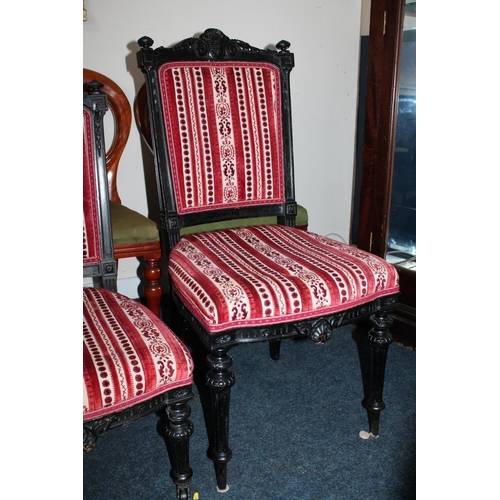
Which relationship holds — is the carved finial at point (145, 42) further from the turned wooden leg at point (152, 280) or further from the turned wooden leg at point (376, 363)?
the turned wooden leg at point (376, 363)

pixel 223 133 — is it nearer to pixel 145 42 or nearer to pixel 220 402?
pixel 145 42

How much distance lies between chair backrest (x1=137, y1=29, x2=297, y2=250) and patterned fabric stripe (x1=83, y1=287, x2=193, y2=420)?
0.46 metres

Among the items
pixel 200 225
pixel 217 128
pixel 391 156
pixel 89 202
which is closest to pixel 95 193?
pixel 89 202

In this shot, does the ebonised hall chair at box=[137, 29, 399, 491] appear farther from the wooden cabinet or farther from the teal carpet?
the wooden cabinet

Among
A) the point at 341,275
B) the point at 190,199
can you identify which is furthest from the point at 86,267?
the point at 341,275

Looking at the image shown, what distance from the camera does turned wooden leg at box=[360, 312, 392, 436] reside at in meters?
1.40

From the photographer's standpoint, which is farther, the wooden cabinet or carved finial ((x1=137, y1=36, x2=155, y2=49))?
the wooden cabinet

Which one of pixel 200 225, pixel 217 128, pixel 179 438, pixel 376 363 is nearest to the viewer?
pixel 179 438

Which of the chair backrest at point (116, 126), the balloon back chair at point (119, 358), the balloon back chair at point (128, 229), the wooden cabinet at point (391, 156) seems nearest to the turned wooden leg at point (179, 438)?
the balloon back chair at point (119, 358)

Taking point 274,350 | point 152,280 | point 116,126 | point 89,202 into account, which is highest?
point 116,126

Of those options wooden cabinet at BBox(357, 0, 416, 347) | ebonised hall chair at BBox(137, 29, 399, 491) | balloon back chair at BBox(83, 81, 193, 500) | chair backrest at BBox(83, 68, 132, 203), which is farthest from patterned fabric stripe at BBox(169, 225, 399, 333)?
chair backrest at BBox(83, 68, 132, 203)

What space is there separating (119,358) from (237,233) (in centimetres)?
66

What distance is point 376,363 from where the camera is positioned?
1.42 m

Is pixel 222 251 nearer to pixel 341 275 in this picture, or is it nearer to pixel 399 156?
pixel 341 275
